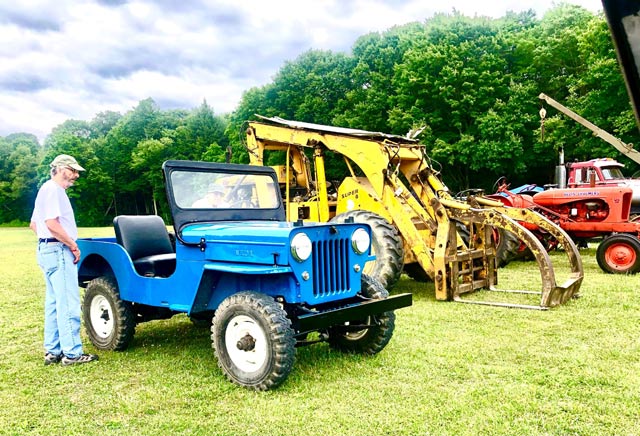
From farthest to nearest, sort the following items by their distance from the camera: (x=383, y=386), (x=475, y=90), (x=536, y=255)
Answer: (x=475, y=90) < (x=536, y=255) < (x=383, y=386)

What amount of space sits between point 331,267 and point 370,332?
2.84 ft

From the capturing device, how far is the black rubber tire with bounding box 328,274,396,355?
505cm

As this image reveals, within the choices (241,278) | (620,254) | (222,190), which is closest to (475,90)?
(620,254)

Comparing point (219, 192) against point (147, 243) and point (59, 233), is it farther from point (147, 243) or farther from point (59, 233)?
point (59, 233)

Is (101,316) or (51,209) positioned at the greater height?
(51,209)

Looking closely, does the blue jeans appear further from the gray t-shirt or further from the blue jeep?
the blue jeep

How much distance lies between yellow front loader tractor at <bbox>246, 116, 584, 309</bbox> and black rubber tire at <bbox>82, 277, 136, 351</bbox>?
11.2ft

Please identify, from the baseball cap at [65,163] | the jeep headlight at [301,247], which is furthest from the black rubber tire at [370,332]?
the baseball cap at [65,163]

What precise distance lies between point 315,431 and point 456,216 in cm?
474

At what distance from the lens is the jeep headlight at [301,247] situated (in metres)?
4.27

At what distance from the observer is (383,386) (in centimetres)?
429

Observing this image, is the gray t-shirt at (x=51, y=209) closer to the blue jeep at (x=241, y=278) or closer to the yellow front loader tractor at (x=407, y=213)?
the blue jeep at (x=241, y=278)

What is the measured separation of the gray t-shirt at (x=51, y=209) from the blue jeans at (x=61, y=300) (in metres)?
0.15

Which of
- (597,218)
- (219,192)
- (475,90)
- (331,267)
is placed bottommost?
(331,267)
